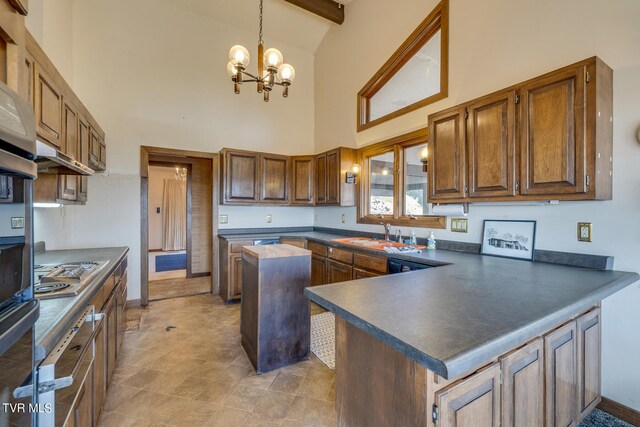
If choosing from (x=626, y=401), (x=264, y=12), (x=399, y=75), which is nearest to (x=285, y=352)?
(x=626, y=401)

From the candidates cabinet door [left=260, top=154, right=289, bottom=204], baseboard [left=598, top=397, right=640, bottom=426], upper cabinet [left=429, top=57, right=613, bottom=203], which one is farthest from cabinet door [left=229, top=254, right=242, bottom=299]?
baseboard [left=598, top=397, right=640, bottom=426]

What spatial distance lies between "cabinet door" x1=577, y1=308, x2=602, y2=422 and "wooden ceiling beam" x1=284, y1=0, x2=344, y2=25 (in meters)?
4.82

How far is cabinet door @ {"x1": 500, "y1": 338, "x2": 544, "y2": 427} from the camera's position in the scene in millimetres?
1089

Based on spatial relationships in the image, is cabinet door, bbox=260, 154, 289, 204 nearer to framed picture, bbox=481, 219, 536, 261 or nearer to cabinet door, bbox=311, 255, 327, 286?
cabinet door, bbox=311, 255, 327, 286

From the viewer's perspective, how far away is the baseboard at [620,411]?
1.71 meters

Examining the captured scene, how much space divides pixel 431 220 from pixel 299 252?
5.24 feet

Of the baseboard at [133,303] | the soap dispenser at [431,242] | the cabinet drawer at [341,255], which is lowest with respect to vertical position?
the baseboard at [133,303]

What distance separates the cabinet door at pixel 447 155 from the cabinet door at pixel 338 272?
1275 millimetres

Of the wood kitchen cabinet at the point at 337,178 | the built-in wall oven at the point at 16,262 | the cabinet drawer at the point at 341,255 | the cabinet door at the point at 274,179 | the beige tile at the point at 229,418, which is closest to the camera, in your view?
the built-in wall oven at the point at 16,262

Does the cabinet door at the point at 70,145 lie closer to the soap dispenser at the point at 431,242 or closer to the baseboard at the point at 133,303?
the baseboard at the point at 133,303

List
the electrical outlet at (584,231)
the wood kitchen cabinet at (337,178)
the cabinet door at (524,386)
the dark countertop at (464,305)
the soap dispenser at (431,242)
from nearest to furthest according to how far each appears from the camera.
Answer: the dark countertop at (464,305)
the cabinet door at (524,386)
the electrical outlet at (584,231)
the soap dispenser at (431,242)
the wood kitchen cabinet at (337,178)

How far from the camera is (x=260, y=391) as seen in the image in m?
2.07

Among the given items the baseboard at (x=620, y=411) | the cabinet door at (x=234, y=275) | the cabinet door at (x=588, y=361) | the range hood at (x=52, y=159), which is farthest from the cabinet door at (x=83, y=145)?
the baseboard at (x=620, y=411)

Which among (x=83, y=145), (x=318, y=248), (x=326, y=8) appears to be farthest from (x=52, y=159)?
(x=326, y=8)
